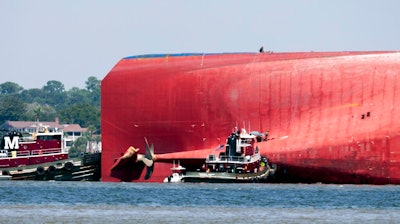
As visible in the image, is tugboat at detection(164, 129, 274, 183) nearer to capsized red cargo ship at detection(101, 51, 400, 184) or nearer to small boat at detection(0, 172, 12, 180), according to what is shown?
capsized red cargo ship at detection(101, 51, 400, 184)

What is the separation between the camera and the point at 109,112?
383 feet

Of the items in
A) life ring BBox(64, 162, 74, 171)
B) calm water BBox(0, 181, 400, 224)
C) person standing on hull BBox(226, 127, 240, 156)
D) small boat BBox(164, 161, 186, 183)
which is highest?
person standing on hull BBox(226, 127, 240, 156)

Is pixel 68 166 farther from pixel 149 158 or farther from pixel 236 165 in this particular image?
pixel 236 165

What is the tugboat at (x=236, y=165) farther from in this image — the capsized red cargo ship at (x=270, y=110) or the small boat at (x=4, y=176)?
the small boat at (x=4, y=176)

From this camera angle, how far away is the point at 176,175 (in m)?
112

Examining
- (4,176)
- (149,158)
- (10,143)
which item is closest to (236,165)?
(149,158)

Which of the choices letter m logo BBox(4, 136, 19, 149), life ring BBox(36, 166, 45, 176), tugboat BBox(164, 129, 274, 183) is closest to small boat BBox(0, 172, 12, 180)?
life ring BBox(36, 166, 45, 176)

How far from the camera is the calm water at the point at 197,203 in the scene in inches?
2847

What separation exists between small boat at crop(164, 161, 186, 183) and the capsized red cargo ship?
0.84 meters

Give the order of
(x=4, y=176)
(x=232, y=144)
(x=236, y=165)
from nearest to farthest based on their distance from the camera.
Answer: (x=236, y=165)
(x=232, y=144)
(x=4, y=176)

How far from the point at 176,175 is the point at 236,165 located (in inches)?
288

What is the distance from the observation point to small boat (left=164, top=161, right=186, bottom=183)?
111312mm

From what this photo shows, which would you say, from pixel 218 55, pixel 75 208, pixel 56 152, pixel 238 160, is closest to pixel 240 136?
pixel 238 160

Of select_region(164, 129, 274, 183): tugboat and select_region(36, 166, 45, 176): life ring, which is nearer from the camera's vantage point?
select_region(164, 129, 274, 183): tugboat
